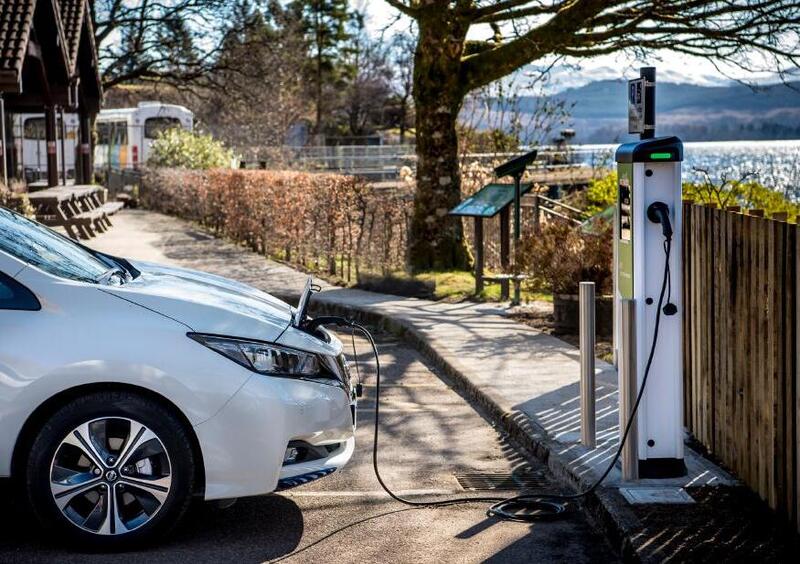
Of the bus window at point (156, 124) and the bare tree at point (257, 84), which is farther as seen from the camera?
the bus window at point (156, 124)

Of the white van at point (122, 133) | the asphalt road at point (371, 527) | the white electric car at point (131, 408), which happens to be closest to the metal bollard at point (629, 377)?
the asphalt road at point (371, 527)

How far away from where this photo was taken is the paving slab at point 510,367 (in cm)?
666

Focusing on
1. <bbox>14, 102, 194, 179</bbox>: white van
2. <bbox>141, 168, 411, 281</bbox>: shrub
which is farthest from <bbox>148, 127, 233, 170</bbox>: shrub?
→ <bbox>141, 168, 411, 281</bbox>: shrub

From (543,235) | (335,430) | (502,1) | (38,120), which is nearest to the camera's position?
(335,430)

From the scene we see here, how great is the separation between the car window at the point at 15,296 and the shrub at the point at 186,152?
124ft

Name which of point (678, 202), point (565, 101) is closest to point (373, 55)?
point (565, 101)

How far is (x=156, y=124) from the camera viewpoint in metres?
51.4

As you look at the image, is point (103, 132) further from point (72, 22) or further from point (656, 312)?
point (656, 312)

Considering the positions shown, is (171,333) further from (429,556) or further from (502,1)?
(502,1)

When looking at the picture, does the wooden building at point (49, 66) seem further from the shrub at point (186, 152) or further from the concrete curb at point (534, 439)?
the shrub at point (186, 152)

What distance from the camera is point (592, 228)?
40.5ft

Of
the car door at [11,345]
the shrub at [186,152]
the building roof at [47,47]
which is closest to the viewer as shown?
the car door at [11,345]

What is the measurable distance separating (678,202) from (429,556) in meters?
2.26

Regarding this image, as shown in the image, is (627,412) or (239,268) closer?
(627,412)
